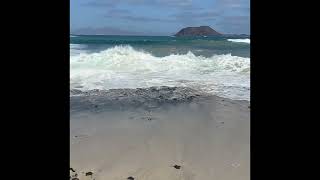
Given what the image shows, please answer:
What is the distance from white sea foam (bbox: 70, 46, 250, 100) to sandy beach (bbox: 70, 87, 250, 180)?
1.38 meters

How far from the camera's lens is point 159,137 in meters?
6.00

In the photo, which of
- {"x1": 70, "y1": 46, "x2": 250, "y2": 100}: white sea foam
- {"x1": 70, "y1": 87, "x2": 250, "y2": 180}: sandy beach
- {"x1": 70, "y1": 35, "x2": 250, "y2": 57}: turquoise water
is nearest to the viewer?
{"x1": 70, "y1": 87, "x2": 250, "y2": 180}: sandy beach

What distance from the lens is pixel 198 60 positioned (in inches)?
742

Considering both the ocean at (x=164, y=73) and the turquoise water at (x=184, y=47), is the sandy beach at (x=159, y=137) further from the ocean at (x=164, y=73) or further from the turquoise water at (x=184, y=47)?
the turquoise water at (x=184, y=47)

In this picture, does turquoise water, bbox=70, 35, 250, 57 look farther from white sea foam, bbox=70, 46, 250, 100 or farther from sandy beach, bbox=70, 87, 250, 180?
sandy beach, bbox=70, 87, 250, 180

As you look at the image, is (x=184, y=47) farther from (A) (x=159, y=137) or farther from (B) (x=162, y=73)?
(A) (x=159, y=137)

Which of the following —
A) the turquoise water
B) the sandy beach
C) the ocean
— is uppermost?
the turquoise water

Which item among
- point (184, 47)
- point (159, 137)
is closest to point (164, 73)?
point (159, 137)

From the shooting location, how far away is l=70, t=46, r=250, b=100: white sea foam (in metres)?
10.8

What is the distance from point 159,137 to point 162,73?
26.7 ft

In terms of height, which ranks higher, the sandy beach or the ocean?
the ocean

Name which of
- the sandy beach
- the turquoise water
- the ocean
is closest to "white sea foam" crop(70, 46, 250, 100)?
the ocean
